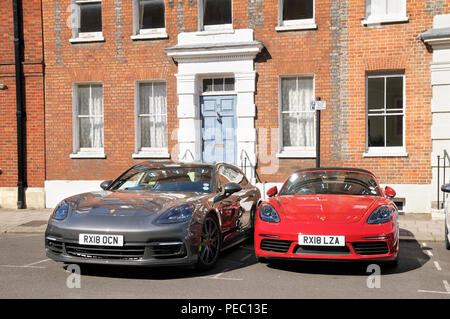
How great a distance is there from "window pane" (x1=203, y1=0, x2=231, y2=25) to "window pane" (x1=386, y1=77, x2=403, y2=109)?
14.7 feet

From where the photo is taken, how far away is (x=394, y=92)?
13.1 meters

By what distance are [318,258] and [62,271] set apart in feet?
10.3

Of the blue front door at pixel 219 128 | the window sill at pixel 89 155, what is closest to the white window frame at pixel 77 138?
the window sill at pixel 89 155

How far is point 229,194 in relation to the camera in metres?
7.48

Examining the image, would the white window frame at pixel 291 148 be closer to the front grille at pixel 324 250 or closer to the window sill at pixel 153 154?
the window sill at pixel 153 154

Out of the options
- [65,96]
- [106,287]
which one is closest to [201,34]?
[65,96]

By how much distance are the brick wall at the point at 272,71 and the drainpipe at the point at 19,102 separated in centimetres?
68

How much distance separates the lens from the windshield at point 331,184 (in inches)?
303

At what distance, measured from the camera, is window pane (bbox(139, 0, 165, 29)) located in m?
14.5

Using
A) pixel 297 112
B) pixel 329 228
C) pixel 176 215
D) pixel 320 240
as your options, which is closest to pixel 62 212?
pixel 176 215

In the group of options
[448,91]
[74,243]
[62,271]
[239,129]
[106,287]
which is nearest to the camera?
[106,287]

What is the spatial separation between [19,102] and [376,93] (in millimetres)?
9541

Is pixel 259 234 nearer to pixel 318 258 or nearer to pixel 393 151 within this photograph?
pixel 318 258

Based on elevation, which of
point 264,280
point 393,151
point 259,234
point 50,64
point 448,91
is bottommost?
point 264,280
